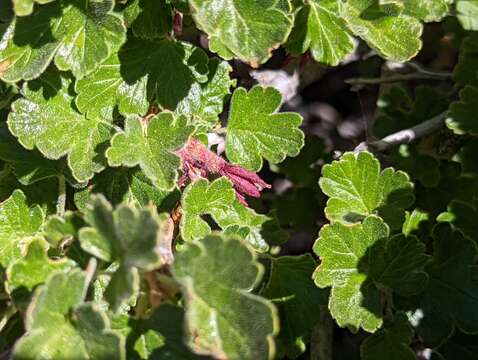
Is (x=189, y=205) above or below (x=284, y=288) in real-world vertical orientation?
above

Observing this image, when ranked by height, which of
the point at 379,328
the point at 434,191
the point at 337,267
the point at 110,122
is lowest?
the point at 434,191

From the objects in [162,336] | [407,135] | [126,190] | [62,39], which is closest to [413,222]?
[407,135]

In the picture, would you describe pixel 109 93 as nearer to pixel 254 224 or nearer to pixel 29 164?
pixel 29 164

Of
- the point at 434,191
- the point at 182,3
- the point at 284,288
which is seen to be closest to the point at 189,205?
the point at 284,288

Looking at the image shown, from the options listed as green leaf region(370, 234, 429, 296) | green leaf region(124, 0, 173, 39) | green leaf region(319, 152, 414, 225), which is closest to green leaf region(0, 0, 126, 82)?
green leaf region(124, 0, 173, 39)

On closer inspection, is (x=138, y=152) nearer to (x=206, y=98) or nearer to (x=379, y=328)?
(x=206, y=98)

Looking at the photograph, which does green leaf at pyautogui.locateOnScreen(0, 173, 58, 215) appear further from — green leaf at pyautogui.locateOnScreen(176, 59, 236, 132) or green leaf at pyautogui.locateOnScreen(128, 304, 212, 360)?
green leaf at pyautogui.locateOnScreen(128, 304, 212, 360)
